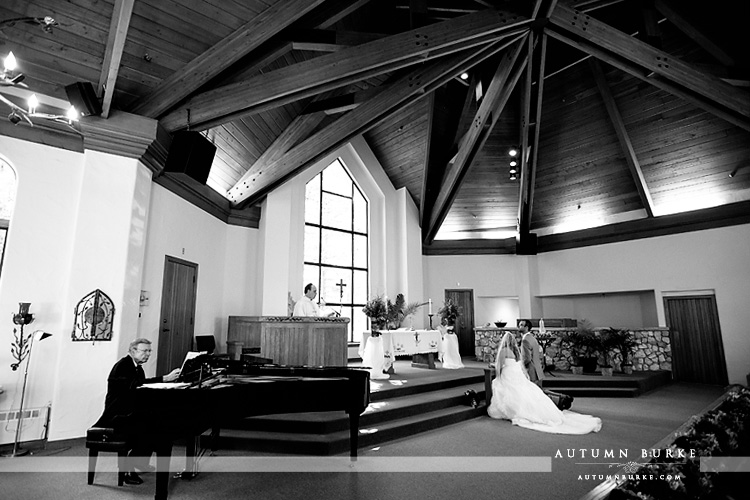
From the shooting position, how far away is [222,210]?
8.22 meters

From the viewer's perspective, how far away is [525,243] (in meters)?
10.7

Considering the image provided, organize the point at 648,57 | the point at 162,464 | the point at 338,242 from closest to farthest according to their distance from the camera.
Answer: the point at 162,464 < the point at 648,57 < the point at 338,242

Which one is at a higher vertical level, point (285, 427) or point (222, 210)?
point (222, 210)

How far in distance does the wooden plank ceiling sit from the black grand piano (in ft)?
6.94

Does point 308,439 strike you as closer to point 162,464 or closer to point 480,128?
point 162,464

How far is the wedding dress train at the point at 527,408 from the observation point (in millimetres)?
5113

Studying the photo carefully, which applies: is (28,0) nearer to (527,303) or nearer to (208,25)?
(208,25)

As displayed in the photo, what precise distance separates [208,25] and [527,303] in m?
9.55

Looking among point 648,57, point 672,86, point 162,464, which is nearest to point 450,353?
point 672,86

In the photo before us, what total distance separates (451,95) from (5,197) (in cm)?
828

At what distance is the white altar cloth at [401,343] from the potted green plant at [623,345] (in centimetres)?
346

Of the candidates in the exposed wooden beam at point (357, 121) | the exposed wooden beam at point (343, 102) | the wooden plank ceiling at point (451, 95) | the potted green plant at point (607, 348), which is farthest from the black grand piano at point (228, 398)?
the potted green plant at point (607, 348)

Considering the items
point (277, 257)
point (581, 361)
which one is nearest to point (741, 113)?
point (581, 361)

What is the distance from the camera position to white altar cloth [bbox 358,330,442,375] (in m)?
7.55
